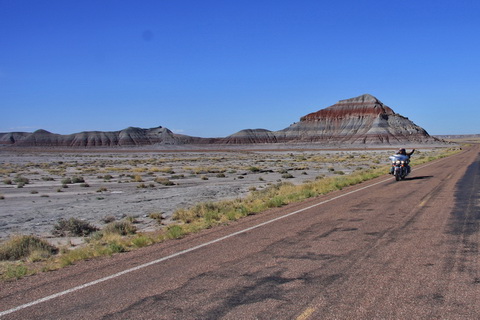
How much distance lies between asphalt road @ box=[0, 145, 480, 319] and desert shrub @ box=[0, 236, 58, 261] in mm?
2409

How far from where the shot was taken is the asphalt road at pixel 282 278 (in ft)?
16.5

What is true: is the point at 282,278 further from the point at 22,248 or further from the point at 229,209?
the point at 229,209

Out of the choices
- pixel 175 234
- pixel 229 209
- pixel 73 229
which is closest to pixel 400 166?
pixel 229 209

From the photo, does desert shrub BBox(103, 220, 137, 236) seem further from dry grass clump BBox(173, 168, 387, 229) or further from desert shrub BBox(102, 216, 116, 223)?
desert shrub BBox(102, 216, 116, 223)

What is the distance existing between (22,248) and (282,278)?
Result: 20.8 feet

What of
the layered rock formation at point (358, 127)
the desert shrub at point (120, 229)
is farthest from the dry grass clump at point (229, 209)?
the layered rock formation at point (358, 127)

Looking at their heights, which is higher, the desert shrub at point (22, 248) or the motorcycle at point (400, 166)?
the motorcycle at point (400, 166)

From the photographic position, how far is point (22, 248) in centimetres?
945

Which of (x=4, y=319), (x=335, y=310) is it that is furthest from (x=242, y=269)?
(x=4, y=319)

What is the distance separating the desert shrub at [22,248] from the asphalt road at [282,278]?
241 centimetres

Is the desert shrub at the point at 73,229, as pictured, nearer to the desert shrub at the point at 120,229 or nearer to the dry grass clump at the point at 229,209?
the desert shrub at the point at 120,229

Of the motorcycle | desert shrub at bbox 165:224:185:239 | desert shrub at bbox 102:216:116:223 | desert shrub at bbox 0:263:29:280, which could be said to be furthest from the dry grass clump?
desert shrub at bbox 0:263:29:280

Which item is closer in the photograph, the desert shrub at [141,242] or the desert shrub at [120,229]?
the desert shrub at [141,242]

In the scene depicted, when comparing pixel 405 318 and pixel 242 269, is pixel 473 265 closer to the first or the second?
pixel 405 318
